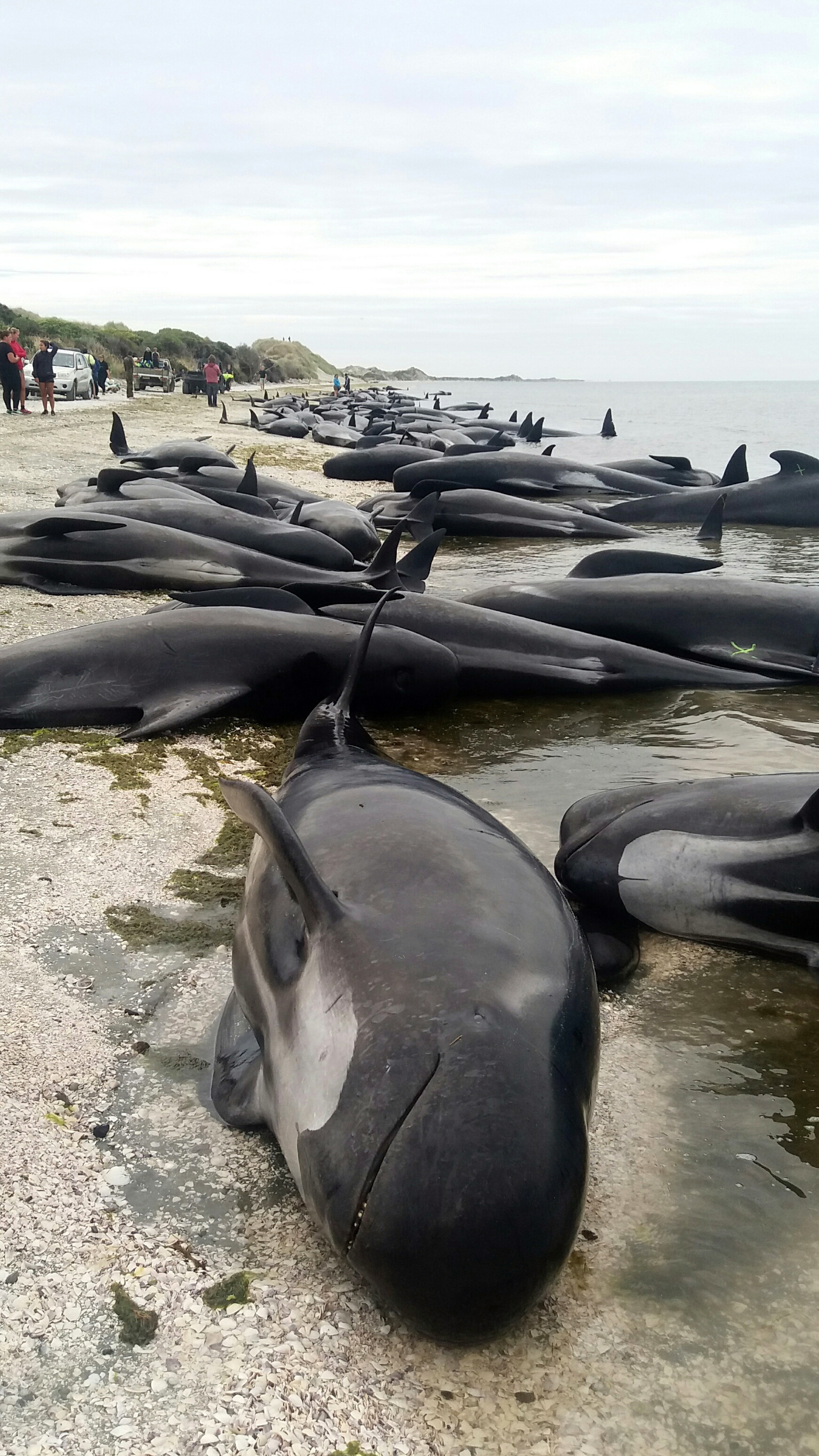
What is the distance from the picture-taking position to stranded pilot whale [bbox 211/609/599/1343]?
2039mm

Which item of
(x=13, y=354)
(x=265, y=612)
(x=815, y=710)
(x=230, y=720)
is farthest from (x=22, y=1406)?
(x=13, y=354)

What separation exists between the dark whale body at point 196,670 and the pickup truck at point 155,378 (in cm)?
4560

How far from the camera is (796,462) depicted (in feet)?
52.1

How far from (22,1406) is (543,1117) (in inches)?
41.3

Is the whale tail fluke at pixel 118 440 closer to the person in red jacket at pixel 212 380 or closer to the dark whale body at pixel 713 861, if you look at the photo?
the dark whale body at pixel 713 861

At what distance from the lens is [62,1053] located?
2932 mm

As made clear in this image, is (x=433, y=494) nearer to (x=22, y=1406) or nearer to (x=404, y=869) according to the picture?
(x=404, y=869)

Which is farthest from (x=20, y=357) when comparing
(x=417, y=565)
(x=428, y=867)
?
(x=428, y=867)

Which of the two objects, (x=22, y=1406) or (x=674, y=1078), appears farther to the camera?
(x=674, y=1078)

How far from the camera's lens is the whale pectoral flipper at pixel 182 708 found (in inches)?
224

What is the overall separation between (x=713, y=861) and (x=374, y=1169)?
2132 mm

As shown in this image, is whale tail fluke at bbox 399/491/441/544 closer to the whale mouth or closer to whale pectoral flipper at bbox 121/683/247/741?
whale pectoral flipper at bbox 121/683/247/741

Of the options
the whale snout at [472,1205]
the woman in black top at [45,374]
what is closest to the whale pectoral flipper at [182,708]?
the whale snout at [472,1205]

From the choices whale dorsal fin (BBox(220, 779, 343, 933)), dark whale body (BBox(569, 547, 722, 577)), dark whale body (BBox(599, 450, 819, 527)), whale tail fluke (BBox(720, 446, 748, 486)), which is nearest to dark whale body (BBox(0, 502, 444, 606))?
dark whale body (BBox(569, 547, 722, 577))
